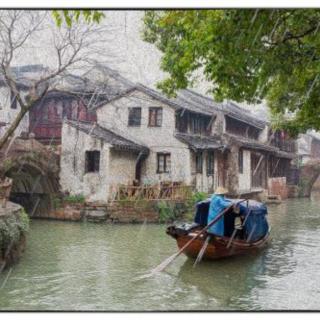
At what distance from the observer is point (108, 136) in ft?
27.1

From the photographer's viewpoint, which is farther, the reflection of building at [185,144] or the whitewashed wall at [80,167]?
the whitewashed wall at [80,167]

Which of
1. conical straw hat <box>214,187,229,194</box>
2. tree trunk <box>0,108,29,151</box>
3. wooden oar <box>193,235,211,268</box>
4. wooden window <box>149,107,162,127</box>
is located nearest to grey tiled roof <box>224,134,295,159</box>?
conical straw hat <box>214,187,229,194</box>

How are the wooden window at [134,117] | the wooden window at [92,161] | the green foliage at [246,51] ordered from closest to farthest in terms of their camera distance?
the green foliage at [246,51], the wooden window at [134,117], the wooden window at [92,161]

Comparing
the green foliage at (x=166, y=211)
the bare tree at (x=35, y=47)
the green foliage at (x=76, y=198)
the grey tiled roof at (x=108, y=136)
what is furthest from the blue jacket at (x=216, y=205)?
the bare tree at (x=35, y=47)

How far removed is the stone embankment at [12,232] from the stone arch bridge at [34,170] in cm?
37

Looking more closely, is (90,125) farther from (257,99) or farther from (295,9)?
(295,9)

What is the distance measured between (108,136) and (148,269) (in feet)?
7.98

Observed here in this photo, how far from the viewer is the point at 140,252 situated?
25.7 feet

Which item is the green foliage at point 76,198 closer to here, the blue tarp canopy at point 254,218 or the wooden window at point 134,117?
the wooden window at point 134,117

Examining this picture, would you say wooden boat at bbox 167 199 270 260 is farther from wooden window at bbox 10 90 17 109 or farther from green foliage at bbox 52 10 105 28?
green foliage at bbox 52 10 105 28

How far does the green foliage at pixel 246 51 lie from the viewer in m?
5.53

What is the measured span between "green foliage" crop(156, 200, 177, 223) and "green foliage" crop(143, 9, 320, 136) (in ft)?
6.44

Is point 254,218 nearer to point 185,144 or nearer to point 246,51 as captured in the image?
point 185,144

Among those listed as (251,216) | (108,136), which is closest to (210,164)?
(251,216)
